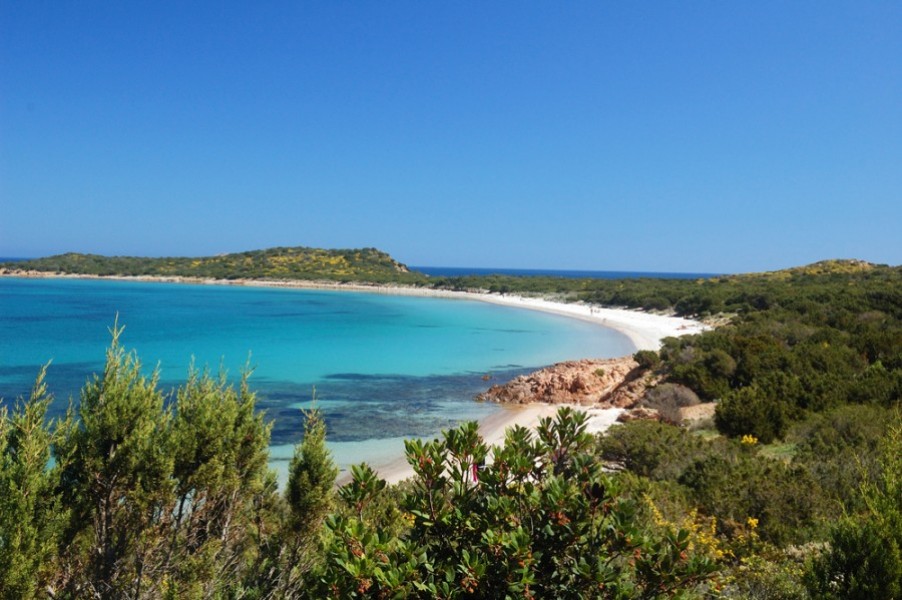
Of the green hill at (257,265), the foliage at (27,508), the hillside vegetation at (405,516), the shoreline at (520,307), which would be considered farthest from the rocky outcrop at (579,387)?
the green hill at (257,265)

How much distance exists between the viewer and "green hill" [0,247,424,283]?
110 metres

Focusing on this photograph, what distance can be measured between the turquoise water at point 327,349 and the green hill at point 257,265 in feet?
147

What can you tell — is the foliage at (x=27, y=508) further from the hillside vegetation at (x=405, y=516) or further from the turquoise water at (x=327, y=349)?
the turquoise water at (x=327, y=349)

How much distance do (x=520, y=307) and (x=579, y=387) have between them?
4843cm

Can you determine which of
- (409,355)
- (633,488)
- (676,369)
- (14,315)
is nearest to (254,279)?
(14,315)

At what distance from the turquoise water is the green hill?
44910 millimetres

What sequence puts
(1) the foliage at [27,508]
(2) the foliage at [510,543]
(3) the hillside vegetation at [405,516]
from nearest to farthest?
(2) the foliage at [510,543] < (3) the hillside vegetation at [405,516] < (1) the foliage at [27,508]

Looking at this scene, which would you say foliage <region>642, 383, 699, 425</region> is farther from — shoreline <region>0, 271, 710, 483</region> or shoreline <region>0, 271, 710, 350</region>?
shoreline <region>0, 271, 710, 350</region>

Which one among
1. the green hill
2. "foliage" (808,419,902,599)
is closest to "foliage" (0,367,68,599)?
"foliage" (808,419,902,599)

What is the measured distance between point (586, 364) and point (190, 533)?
23.0 meters

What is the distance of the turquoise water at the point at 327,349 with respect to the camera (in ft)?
68.0

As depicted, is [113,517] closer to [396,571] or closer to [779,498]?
[396,571]

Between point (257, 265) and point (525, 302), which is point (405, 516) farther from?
point (257, 265)

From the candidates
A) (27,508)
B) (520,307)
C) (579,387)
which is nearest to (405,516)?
(27,508)
